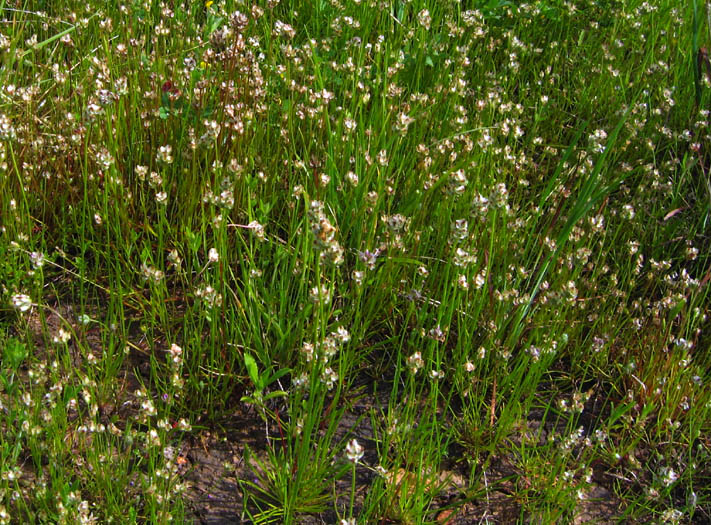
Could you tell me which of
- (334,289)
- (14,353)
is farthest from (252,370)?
(14,353)

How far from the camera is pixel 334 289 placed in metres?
2.51

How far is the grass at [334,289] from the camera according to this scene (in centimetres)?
203

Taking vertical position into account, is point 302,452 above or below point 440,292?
below

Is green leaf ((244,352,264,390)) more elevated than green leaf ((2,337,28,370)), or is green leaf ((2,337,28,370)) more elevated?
green leaf ((244,352,264,390))

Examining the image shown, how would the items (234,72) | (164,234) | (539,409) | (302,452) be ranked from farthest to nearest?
(234,72)
(164,234)
(539,409)
(302,452)

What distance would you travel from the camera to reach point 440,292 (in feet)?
8.33

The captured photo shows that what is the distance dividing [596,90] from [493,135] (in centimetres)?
79

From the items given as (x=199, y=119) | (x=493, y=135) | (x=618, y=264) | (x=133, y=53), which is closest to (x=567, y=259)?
(x=618, y=264)

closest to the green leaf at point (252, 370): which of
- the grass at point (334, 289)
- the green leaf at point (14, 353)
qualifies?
the grass at point (334, 289)

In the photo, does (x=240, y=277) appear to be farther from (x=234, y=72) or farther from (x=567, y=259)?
(x=567, y=259)

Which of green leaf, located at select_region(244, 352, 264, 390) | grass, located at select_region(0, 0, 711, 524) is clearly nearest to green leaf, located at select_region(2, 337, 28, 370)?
grass, located at select_region(0, 0, 711, 524)

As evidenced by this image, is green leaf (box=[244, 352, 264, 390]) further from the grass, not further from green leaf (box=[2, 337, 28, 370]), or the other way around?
green leaf (box=[2, 337, 28, 370])

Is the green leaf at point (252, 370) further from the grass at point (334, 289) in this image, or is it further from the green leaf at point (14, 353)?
the green leaf at point (14, 353)

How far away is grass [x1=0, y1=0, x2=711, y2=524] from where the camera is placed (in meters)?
2.03
